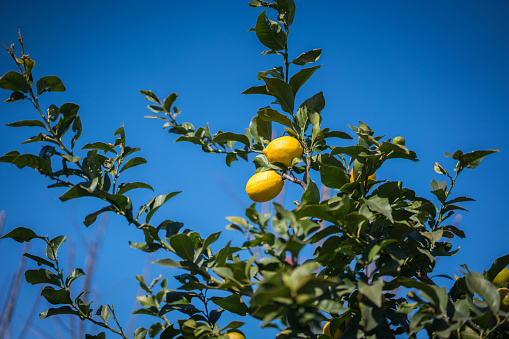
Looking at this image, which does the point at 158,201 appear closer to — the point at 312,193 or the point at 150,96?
the point at 312,193

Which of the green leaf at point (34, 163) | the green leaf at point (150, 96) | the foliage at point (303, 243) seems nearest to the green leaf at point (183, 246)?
the foliage at point (303, 243)

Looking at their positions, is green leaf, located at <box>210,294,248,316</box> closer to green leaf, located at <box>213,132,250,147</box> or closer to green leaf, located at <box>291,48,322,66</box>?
green leaf, located at <box>213,132,250,147</box>

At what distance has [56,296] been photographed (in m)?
1.09

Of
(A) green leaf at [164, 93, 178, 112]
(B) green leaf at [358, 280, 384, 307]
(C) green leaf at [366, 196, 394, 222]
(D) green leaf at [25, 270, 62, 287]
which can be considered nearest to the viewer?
(B) green leaf at [358, 280, 384, 307]

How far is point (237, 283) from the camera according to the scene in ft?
2.75

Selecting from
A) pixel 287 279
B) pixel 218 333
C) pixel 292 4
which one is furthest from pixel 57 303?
pixel 292 4

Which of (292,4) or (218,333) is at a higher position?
(292,4)

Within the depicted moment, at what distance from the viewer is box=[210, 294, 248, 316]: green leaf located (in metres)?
0.97

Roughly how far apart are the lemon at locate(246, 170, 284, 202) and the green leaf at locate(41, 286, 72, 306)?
0.58 meters

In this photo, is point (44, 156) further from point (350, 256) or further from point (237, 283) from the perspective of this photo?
point (350, 256)

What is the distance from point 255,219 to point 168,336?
0.42 m

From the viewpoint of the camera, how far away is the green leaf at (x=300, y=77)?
3.51 feet

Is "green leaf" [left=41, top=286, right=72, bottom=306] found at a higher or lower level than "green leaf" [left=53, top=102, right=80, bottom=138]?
lower

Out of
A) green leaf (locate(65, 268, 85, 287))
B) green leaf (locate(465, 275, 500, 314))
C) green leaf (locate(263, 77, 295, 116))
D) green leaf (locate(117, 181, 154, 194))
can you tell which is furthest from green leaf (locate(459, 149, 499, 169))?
green leaf (locate(65, 268, 85, 287))
